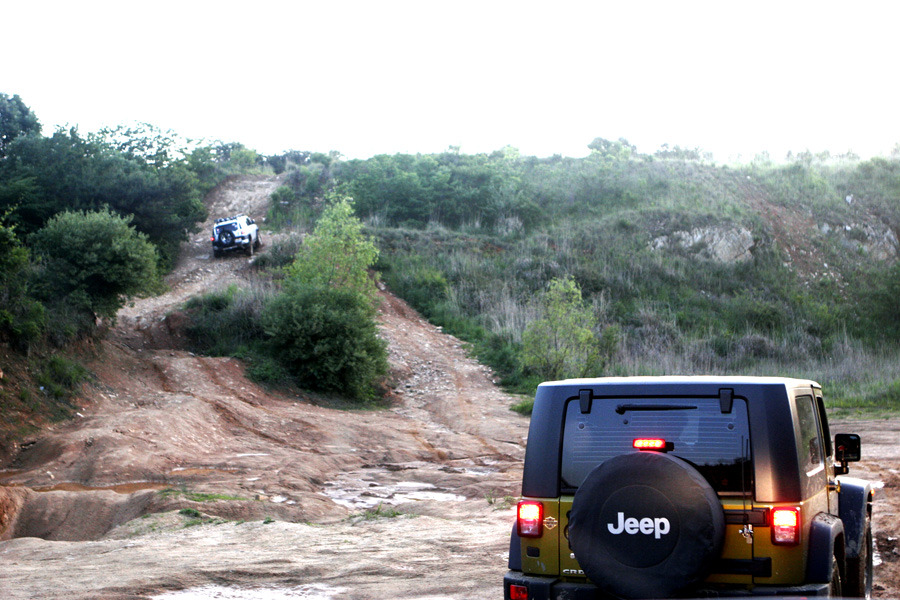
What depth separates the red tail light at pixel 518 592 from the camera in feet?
15.0

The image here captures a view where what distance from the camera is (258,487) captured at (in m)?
13.3

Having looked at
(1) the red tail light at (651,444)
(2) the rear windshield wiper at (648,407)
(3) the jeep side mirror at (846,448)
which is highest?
(2) the rear windshield wiper at (648,407)

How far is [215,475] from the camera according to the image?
14.3m

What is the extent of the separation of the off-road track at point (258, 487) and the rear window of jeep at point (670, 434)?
2881 millimetres

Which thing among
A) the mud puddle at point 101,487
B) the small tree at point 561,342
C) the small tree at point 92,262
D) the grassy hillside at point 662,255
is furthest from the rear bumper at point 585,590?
the small tree at point 561,342

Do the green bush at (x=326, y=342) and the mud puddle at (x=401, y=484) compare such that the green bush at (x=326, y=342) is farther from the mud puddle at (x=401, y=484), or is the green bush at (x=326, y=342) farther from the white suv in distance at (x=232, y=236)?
the white suv in distance at (x=232, y=236)

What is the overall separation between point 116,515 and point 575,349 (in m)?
17.4

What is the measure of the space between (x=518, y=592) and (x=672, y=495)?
46.5 inches

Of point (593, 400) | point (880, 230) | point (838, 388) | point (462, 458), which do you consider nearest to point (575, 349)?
point (838, 388)

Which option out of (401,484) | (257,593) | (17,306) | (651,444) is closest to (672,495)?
(651,444)

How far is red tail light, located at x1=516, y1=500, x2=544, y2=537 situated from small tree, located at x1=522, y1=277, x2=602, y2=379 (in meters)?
21.6

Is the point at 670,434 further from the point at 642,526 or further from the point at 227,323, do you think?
the point at 227,323

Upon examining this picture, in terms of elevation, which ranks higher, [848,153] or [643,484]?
[848,153]

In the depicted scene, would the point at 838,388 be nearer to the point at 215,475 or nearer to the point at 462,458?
the point at 462,458
